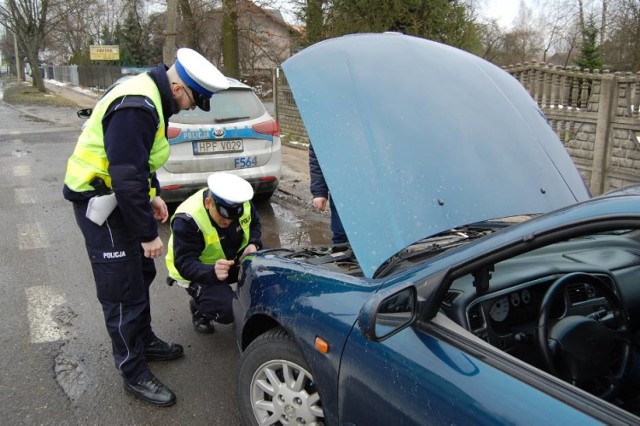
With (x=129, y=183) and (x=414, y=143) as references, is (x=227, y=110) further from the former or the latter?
(x=414, y=143)

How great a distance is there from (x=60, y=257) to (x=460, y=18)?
32.4ft

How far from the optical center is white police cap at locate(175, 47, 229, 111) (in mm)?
2568

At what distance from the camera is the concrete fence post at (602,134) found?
611cm

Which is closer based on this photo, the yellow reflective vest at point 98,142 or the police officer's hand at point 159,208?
the yellow reflective vest at point 98,142

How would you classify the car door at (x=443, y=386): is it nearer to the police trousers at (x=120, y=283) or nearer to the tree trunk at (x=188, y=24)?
the police trousers at (x=120, y=283)

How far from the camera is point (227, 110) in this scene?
6223 mm

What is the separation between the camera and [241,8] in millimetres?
16438

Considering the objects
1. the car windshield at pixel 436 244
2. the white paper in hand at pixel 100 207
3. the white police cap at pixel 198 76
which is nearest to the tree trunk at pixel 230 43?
the white police cap at pixel 198 76

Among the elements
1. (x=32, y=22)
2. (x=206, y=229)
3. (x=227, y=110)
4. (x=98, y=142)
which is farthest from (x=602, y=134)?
(x=32, y=22)

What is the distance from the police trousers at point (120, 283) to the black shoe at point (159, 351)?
1.11 ft

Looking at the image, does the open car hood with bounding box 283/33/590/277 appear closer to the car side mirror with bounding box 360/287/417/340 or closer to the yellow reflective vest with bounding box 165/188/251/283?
the car side mirror with bounding box 360/287/417/340

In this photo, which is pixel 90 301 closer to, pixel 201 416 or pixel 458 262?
pixel 201 416

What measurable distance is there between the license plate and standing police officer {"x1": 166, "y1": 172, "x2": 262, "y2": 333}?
2.82 m

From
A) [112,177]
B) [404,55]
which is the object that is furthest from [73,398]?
[404,55]
